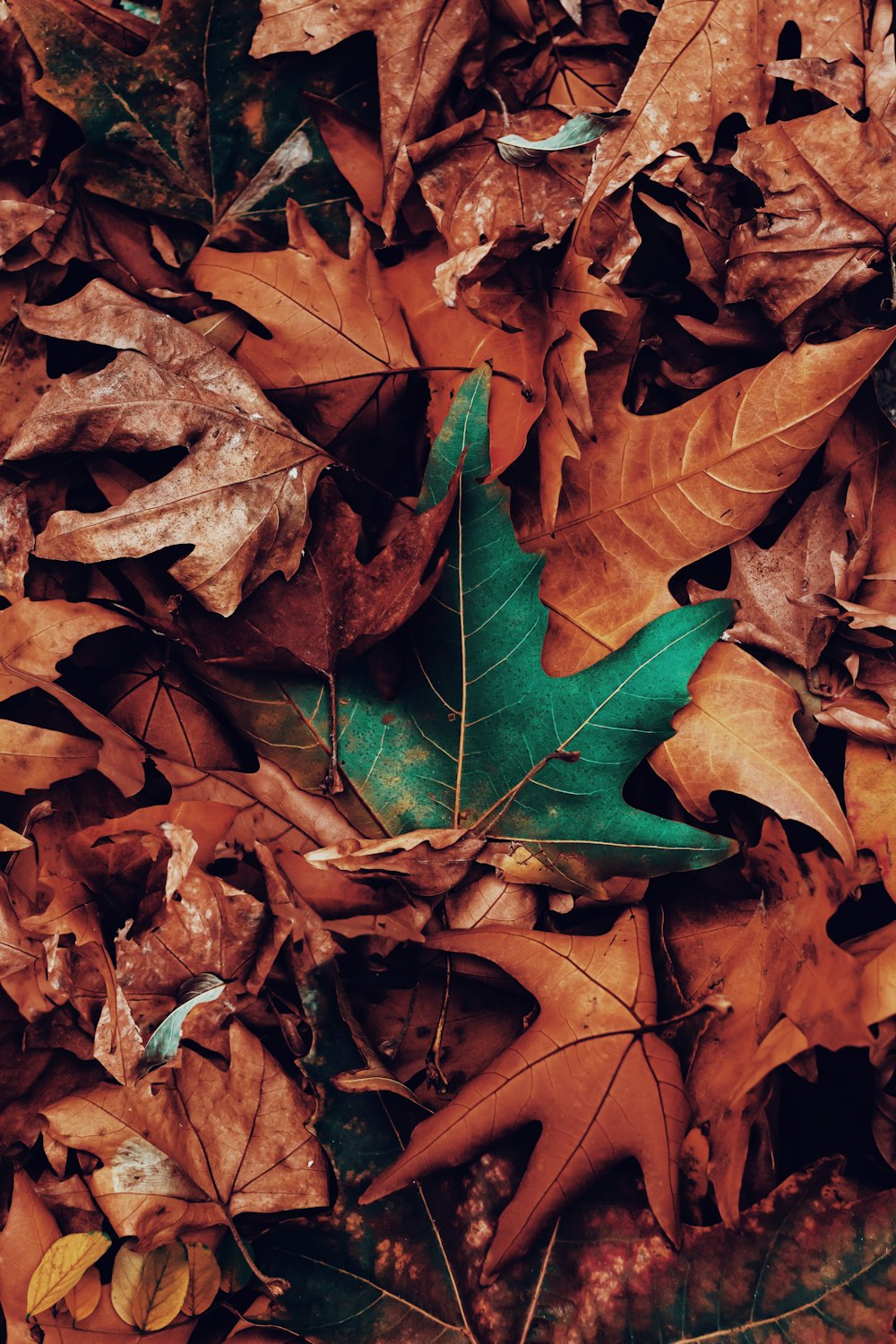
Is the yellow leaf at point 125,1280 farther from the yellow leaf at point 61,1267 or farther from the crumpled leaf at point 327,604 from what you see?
the crumpled leaf at point 327,604

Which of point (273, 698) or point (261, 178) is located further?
point (261, 178)

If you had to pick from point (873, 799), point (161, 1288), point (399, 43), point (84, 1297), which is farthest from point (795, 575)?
point (84, 1297)

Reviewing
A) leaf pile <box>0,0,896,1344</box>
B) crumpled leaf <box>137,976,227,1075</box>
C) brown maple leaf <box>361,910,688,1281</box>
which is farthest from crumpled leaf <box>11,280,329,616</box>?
brown maple leaf <box>361,910,688,1281</box>

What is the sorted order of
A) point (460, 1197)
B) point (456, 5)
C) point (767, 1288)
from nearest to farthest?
point (767, 1288)
point (460, 1197)
point (456, 5)

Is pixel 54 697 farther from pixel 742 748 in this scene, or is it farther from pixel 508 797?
pixel 742 748

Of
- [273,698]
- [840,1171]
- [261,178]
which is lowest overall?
[840,1171]

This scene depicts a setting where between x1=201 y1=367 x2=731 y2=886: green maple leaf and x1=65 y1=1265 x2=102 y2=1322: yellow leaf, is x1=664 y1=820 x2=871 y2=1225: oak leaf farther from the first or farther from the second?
x1=65 y1=1265 x2=102 y2=1322: yellow leaf

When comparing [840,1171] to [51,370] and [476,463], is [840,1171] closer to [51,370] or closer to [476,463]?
[476,463]

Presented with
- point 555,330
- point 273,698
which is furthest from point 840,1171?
point 555,330
